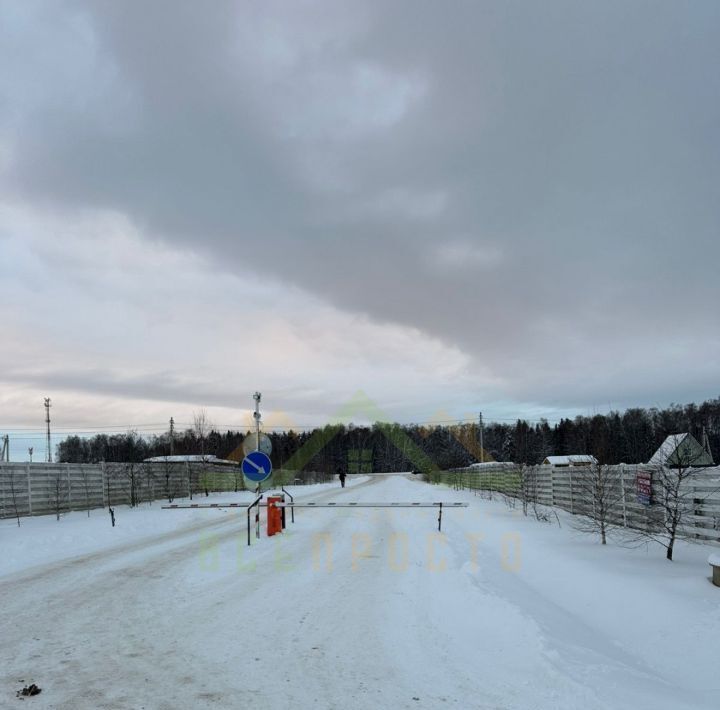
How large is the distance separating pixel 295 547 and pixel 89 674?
8.49 metres

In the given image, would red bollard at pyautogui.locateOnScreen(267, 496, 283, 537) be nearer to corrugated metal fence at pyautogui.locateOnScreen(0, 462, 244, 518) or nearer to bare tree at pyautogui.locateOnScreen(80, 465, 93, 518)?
corrugated metal fence at pyautogui.locateOnScreen(0, 462, 244, 518)

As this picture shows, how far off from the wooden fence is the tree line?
5609 centimetres

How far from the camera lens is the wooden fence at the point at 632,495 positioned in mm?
10703

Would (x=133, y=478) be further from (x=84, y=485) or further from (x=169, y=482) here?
(x=169, y=482)

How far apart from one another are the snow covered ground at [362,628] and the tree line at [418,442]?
227ft

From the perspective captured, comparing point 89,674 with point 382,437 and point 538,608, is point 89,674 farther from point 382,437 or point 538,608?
point 382,437

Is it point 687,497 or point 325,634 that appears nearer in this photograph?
point 325,634

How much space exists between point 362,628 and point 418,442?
159 meters

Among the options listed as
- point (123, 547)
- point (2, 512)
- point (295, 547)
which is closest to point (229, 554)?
point (295, 547)

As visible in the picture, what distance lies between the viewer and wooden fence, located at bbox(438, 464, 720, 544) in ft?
35.1

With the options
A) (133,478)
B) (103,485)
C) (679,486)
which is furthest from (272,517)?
(133,478)

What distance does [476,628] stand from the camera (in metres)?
6.63

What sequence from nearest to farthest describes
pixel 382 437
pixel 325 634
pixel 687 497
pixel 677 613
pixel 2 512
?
pixel 325 634, pixel 677 613, pixel 687 497, pixel 2 512, pixel 382 437

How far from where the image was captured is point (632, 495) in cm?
1429
